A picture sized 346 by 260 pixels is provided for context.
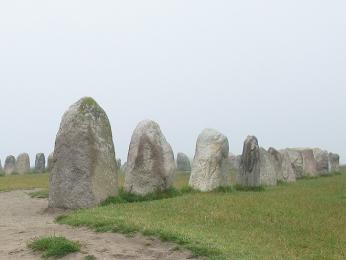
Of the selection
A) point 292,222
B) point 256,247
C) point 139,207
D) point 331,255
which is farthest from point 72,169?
point 331,255

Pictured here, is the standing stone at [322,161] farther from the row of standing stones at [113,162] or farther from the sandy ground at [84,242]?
the sandy ground at [84,242]

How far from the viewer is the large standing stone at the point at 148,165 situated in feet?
60.1

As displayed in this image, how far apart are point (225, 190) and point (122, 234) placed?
31.6ft

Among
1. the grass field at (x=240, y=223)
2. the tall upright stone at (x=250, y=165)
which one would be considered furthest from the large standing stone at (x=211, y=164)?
the grass field at (x=240, y=223)

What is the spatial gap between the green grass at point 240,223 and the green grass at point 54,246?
1473 millimetres

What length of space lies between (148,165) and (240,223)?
6.91m

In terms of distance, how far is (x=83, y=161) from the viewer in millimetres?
16297

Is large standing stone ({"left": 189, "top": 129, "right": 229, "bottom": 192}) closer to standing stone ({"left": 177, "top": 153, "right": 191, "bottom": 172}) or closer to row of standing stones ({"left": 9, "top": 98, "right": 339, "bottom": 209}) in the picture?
row of standing stones ({"left": 9, "top": 98, "right": 339, "bottom": 209})

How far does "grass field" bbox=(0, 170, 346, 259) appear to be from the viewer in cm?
932

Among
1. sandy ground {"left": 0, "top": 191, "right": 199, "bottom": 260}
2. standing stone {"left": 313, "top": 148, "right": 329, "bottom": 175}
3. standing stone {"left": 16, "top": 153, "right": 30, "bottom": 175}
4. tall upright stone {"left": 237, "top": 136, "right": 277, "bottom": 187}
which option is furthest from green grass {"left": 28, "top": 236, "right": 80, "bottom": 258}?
standing stone {"left": 16, "top": 153, "right": 30, "bottom": 175}

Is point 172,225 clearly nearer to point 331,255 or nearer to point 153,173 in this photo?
point 331,255

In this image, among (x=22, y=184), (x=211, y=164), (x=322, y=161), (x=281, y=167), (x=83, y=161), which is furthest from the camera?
(x=322, y=161)

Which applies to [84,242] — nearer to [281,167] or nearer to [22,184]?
[281,167]

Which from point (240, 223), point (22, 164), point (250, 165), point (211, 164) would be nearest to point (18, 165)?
point (22, 164)
